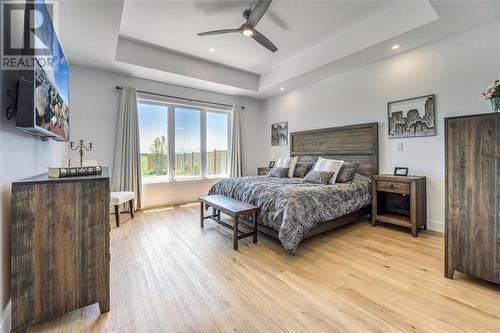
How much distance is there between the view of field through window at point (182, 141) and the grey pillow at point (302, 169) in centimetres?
206

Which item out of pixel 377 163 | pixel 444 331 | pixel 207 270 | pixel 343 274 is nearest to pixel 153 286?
pixel 207 270

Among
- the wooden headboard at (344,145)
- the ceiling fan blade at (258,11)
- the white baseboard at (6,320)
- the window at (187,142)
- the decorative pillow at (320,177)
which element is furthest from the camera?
the window at (187,142)

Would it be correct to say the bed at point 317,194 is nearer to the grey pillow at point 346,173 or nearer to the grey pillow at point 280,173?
the grey pillow at point 346,173

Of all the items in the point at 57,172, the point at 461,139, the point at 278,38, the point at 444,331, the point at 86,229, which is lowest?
the point at 444,331

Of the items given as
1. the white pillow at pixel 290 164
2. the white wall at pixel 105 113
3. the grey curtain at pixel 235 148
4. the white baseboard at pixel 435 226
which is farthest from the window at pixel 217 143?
the white baseboard at pixel 435 226

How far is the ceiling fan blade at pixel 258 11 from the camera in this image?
2.26 m

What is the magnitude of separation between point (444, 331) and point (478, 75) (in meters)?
2.96

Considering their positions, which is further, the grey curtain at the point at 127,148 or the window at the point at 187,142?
the window at the point at 187,142

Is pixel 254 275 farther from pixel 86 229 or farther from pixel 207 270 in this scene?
pixel 86 229

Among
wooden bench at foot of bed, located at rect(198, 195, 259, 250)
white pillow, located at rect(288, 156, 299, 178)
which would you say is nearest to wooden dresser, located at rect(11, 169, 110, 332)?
wooden bench at foot of bed, located at rect(198, 195, 259, 250)

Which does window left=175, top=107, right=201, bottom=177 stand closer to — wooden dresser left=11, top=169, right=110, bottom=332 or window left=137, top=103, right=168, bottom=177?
window left=137, top=103, right=168, bottom=177

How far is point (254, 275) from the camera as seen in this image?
1.97 m

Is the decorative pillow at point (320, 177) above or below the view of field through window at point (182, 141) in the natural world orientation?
below

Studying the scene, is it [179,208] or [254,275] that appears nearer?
[254,275]
